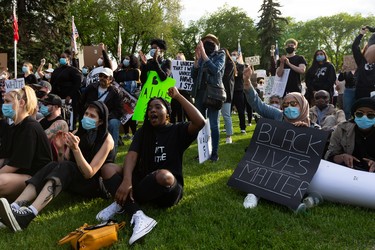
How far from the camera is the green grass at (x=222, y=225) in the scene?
3.15m

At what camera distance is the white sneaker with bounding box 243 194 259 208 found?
396 centimetres

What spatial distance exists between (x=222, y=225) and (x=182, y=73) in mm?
4883

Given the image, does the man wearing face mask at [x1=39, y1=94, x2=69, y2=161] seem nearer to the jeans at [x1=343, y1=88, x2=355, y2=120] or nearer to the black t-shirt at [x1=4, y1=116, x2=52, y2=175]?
the black t-shirt at [x1=4, y1=116, x2=52, y2=175]

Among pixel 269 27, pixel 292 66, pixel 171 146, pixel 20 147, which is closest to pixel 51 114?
pixel 20 147

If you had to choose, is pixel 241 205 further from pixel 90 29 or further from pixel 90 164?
pixel 90 29

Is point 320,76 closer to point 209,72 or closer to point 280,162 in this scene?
point 209,72

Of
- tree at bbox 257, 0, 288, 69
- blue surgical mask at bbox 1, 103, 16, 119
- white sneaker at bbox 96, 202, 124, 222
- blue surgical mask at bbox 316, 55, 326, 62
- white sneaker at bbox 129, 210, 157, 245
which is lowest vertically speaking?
white sneaker at bbox 96, 202, 124, 222

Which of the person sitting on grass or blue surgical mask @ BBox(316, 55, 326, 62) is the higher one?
blue surgical mask @ BBox(316, 55, 326, 62)

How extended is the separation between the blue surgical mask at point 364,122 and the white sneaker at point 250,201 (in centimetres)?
140

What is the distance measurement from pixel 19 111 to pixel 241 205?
273cm

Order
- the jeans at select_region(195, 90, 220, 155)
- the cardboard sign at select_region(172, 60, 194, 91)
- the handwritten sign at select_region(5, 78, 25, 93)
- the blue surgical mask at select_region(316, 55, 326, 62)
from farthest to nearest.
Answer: the handwritten sign at select_region(5, 78, 25, 93) → the cardboard sign at select_region(172, 60, 194, 91) → the blue surgical mask at select_region(316, 55, 326, 62) → the jeans at select_region(195, 90, 220, 155)

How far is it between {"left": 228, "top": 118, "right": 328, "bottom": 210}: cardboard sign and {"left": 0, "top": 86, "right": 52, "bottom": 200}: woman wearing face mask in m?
2.25

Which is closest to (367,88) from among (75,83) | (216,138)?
(216,138)

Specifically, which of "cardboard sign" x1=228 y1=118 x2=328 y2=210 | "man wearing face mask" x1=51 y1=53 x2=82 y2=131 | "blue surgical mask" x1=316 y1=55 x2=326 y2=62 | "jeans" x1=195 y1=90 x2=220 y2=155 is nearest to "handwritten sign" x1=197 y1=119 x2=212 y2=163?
"jeans" x1=195 y1=90 x2=220 y2=155
